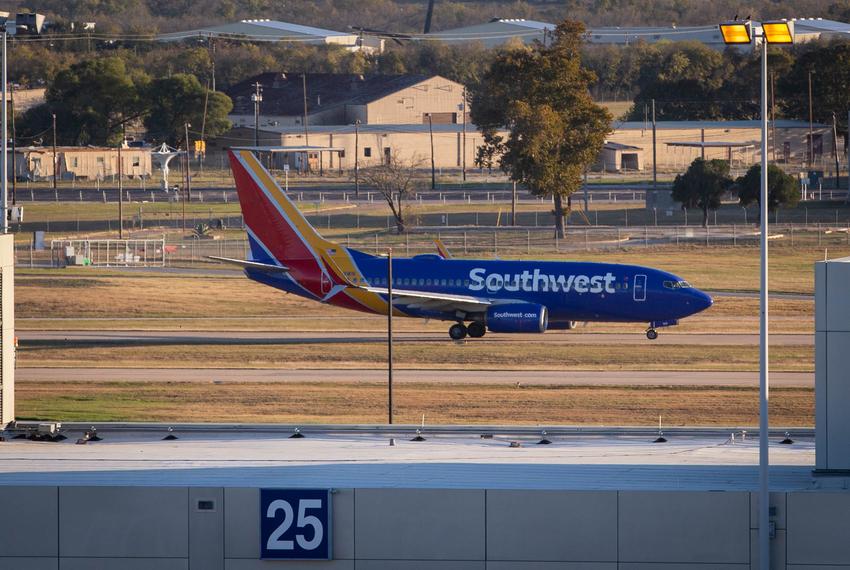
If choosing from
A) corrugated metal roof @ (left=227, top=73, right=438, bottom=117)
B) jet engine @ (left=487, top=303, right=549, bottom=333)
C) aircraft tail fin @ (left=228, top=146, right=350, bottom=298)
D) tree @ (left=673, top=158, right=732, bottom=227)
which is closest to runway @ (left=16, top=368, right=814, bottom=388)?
jet engine @ (left=487, top=303, right=549, bottom=333)

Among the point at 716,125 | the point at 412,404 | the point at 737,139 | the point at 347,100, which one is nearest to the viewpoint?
the point at 412,404

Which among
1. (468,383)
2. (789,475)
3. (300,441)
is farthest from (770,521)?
(468,383)

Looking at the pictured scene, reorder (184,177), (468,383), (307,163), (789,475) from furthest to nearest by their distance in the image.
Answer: (307,163), (184,177), (468,383), (789,475)

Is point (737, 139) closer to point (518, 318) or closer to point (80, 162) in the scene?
point (80, 162)

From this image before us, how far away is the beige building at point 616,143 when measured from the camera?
15175 centimetres

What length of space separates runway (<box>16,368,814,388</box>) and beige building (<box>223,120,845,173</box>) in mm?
101534

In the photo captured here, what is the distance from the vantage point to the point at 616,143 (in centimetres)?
15250

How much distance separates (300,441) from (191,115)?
134543 millimetres

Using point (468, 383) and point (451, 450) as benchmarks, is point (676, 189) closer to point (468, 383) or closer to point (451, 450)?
point (468, 383)

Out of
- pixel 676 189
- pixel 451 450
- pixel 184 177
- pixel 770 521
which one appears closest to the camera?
pixel 770 521

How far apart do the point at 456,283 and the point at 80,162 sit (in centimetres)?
9458

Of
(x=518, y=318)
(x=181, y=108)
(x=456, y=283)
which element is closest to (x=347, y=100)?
(x=181, y=108)

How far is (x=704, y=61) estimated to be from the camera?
18738cm

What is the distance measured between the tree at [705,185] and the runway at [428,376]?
5614 centimetres
